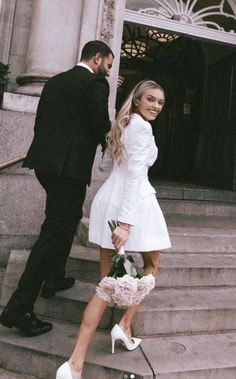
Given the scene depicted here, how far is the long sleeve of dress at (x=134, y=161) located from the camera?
2906mm

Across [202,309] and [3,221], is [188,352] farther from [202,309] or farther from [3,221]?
[3,221]

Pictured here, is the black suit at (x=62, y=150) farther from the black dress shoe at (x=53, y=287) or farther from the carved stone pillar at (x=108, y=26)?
the carved stone pillar at (x=108, y=26)

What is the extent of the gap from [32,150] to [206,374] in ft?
7.38

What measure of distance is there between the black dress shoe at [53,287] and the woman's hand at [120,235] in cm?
125

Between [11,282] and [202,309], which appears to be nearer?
[202,309]

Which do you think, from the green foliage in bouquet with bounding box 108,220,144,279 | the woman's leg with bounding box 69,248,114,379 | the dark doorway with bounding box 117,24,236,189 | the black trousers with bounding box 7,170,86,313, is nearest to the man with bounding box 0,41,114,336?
the black trousers with bounding box 7,170,86,313

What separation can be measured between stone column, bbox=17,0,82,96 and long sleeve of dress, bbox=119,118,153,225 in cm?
321

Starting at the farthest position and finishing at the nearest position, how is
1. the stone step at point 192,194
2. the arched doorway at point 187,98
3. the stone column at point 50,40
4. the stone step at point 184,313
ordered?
the arched doorway at point 187,98, the stone step at point 192,194, the stone column at point 50,40, the stone step at point 184,313

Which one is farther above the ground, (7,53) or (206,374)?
(7,53)

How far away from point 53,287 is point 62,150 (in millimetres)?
1341

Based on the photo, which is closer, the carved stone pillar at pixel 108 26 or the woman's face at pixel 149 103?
the woman's face at pixel 149 103

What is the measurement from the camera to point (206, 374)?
3174mm

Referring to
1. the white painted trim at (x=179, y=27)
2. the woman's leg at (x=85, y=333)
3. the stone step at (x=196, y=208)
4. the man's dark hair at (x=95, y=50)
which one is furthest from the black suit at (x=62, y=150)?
the white painted trim at (x=179, y=27)

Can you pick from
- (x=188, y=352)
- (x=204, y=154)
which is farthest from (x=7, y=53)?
(x=204, y=154)
